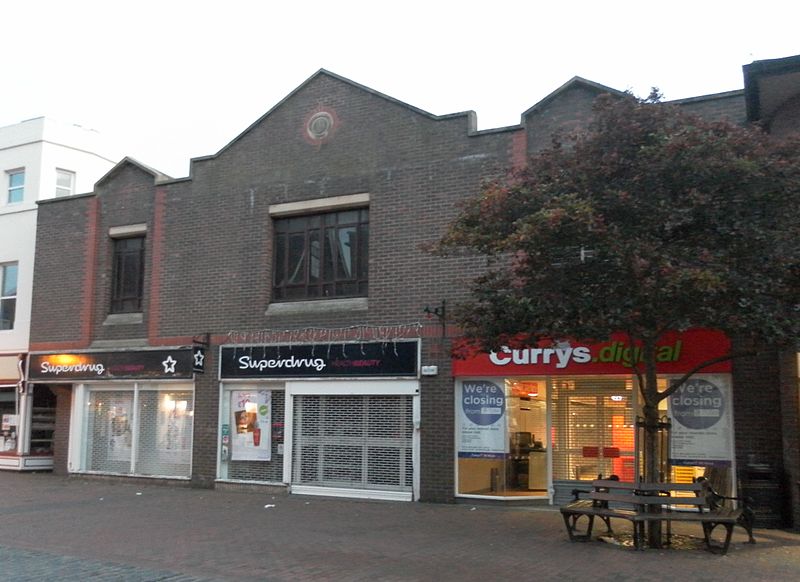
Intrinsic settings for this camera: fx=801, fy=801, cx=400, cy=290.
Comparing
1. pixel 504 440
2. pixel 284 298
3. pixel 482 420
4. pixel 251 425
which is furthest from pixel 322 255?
pixel 504 440

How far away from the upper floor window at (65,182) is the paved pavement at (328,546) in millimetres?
10115

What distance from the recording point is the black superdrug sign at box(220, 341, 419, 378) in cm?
1482

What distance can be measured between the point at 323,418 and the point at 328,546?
5753 mm

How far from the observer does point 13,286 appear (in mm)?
20719

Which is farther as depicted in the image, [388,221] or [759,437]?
[388,221]

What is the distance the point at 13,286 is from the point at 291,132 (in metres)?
9.27

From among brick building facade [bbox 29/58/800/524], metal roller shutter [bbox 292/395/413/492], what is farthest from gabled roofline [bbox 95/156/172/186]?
metal roller shutter [bbox 292/395/413/492]

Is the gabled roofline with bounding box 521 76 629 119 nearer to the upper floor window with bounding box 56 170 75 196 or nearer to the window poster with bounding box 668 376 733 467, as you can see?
the window poster with bounding box 668 376 733 467

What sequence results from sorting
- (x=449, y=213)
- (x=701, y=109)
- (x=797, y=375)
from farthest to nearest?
(x=449, y=213) < (x=701, y=109) < (x=797, y=375)

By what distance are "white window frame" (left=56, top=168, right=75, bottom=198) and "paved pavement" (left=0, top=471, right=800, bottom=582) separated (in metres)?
10.1

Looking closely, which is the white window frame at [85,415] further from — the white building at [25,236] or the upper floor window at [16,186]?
the upper floor window at [16,186]

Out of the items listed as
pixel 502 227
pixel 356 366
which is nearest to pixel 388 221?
pixel 356 366

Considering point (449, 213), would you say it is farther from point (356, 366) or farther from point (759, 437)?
point (759, 437)

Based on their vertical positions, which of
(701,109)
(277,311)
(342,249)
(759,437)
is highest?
(701,109)
